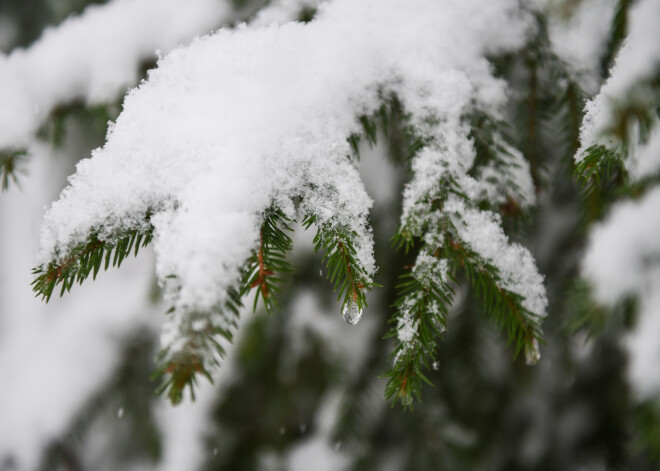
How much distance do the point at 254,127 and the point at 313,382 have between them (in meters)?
1.30

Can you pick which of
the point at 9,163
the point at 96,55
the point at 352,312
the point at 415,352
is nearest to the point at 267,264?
the point at 352,312

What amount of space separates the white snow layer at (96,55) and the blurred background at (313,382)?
0.32 m

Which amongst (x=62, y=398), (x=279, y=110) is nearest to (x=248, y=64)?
(x=279, y=110)

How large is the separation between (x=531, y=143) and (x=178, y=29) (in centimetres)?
102

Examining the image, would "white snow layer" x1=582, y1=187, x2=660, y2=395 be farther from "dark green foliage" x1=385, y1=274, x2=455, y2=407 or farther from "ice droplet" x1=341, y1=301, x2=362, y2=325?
"ice droplet" x1=341, y1=301, x2=362, y2=325

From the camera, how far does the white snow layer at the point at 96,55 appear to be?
1.06 m

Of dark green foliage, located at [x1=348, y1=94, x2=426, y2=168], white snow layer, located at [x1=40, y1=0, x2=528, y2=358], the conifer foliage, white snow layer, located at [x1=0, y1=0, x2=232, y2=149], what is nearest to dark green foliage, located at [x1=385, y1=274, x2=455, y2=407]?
the conifer foliage

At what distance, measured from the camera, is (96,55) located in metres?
1.10

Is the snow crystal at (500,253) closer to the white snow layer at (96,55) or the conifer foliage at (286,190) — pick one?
the conifer foliage at (286,190)

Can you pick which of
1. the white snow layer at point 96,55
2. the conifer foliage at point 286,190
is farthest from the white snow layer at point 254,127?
the white snow layer at point 96,55

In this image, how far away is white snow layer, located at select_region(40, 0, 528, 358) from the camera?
62 cm

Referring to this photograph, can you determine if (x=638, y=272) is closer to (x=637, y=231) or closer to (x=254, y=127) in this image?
(x=637, y=231)

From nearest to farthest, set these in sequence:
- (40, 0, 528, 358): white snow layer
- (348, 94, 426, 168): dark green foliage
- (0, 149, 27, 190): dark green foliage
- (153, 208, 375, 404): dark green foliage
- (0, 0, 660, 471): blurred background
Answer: (153, 208, 375, 404): dark green foliage, (40, 0, 528, 358): white snow layer, (348, 94, 426, 168): dark green foliage, (0, 149, 27, 190): dark green foliage, (0, 0, 660, 471): blurred background

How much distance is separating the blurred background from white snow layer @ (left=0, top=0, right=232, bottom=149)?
1.04 feet
